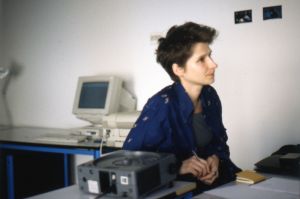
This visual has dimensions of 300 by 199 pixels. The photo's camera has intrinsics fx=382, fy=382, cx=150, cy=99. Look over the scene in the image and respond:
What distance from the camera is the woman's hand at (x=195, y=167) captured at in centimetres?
164

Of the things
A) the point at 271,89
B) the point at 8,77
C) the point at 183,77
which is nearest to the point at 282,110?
the point at 271,89

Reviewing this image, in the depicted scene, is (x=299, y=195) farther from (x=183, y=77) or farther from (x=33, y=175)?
(x=33, y=175)

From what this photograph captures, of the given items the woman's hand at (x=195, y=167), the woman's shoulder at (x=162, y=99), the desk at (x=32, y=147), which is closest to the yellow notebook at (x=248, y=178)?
the woman's hand at (x=195, y=167)

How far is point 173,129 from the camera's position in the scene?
1.86m

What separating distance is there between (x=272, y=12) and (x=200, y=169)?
4.97ft

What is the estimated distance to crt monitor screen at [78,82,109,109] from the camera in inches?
120

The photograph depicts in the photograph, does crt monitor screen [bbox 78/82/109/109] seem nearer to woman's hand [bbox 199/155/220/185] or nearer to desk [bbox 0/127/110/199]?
desk [bbox 0/127/110/199]

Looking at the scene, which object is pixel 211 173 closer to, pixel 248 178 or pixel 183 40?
pixel 248 178

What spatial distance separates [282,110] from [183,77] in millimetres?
1020

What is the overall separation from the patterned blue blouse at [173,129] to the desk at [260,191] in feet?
0.98

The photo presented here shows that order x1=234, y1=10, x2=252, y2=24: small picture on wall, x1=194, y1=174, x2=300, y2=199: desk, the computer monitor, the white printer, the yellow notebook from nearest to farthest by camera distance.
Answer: x1=194, y1=174, x2=300, y2=199: desk, the yellow notebook, the white printer, x1=234, y1=10, x2=252, y2=24: small picture on wall, the computer monitor

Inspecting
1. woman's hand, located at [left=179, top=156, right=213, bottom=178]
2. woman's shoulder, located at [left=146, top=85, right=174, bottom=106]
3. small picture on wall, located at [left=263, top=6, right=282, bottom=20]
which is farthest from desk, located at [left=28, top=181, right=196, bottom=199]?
small picture on wall, located at [left=263, top=6, right=282, bottom=20]

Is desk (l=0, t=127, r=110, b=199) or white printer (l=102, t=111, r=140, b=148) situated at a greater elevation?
white printer (l=102, t=111, r=140, b=148)

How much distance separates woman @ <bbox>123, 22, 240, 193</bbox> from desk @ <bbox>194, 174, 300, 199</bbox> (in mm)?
247
